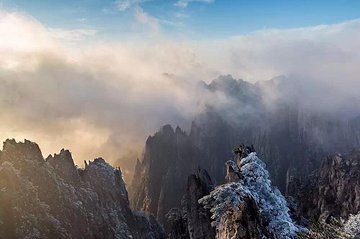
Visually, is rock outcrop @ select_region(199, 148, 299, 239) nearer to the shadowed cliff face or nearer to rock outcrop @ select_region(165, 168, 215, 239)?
rock outcrop @ select_region(165, 168, 215, 239)

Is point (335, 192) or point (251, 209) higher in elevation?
point (335, 192)

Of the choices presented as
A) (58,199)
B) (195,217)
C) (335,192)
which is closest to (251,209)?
(195,217)

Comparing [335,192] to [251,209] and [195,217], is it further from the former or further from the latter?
[251,209]

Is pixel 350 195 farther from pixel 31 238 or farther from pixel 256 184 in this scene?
pixel 256 184

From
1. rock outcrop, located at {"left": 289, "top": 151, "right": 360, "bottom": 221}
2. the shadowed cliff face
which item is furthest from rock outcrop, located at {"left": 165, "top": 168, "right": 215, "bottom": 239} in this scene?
rock outcrop, located at {"left": 289, "top": 151, "right": 360, "bottom": 221}

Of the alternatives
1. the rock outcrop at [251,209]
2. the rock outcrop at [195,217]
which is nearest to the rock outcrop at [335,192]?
the rock outcrop at [195,217]

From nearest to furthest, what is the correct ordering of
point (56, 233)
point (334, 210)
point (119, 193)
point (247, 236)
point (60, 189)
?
point (247, 236) → point (56, 233) → point (60, 189) → point (334, 210) → point (119, 193)

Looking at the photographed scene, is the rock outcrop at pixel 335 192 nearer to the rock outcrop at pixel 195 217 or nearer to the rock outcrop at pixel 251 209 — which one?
the rock outcrop at pixel 195 217

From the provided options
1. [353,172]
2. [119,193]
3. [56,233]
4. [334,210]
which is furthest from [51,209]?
[353,172]
